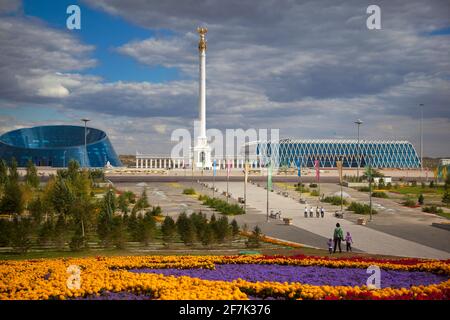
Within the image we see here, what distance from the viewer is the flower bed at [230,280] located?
9.96 metres

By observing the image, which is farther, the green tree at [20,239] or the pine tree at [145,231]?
the pine tree at [145,231]

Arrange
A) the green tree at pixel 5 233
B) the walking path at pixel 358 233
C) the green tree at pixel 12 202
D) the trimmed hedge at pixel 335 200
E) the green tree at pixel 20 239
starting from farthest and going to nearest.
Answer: the trimmed hedge at pixel 335 200 < the green tree at pixel 12 202 < the walking path at pixel 358 233 < the green tree at pixel 5 233 < the green tree at pixel 20 239

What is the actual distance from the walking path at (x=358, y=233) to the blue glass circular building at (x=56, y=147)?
75711mm

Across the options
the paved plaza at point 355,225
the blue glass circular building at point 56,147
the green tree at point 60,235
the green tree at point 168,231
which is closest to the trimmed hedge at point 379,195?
the paved plaza at point 355,225

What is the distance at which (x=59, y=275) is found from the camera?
1222 cm

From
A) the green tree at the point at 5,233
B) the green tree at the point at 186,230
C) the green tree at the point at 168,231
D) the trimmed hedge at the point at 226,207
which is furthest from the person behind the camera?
the trimmed hedge at the point at 226,207

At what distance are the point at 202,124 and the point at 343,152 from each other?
58.7 metres

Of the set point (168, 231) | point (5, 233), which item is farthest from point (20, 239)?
point (168, 231)

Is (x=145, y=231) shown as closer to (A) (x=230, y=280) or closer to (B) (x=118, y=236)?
(B) (x=118, y=236)

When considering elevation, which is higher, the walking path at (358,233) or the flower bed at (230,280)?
the flower bed at (230,280)

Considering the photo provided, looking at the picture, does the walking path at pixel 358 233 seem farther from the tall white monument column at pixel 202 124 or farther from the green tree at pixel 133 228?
the tall white monument column at pixel 202 124

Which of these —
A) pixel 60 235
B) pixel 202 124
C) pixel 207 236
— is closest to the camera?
pixel 60 235

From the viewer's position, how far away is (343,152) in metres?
154
